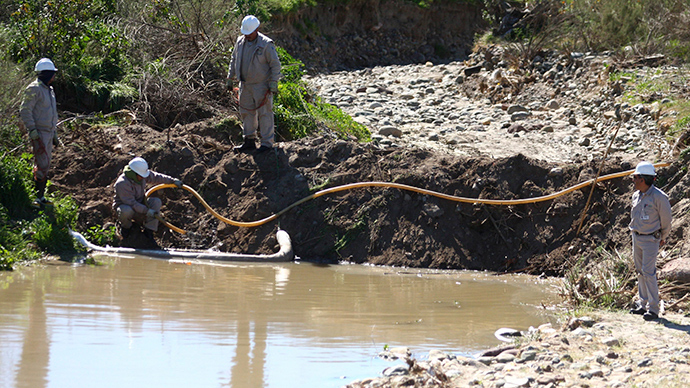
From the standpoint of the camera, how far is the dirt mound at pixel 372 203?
8820 millimetres

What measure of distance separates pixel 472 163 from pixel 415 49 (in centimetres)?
1727

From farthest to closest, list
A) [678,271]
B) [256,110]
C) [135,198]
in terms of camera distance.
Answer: [256,110], [135,198], [678,271]

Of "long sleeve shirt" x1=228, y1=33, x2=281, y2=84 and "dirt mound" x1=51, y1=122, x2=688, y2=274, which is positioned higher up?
"long sleeve shirt" x1=228, y1=33, x2=281, y2=84

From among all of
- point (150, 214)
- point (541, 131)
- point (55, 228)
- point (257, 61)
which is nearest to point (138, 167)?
point (150, 214)

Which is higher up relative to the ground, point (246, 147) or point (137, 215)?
point (246, 147)

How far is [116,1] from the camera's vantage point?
14781mm

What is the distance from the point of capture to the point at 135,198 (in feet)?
29.9

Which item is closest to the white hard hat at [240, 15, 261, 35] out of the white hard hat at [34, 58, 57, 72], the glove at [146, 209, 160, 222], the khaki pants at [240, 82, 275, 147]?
the khaki pants at [240, 82, 275, 147]

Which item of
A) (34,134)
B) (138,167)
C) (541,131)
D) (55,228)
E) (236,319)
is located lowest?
(236,319)

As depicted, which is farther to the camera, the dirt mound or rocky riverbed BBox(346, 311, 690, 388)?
the dirt mound

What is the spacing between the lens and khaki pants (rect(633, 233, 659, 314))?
617cm

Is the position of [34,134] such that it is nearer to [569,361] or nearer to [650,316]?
[569,361]

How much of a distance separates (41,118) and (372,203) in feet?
13.8

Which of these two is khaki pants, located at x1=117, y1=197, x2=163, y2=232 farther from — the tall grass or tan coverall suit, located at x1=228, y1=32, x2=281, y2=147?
the tall grass
